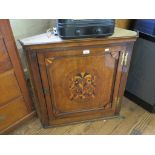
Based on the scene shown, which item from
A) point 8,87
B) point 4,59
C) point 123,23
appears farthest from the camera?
Result: point 123,23

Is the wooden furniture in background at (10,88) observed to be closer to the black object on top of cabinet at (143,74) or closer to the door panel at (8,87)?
the door panel at (8,87)

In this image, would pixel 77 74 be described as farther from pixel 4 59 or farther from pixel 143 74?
pixel 143 74

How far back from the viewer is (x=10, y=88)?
1.20 m

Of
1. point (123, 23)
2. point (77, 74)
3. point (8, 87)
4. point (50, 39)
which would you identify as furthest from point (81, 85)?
point (123, 23)

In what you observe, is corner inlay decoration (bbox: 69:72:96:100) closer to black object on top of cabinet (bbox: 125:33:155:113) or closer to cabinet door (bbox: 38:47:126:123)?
cabinet door (bbox: 38:47:126:123)

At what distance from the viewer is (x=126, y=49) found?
3.70 ft

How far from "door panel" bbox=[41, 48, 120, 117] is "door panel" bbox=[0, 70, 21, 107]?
276mm

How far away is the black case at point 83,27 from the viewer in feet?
3.11

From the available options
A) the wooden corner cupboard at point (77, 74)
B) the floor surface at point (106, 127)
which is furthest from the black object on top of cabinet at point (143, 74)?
the wooden corner cupboard at point (77, 74)

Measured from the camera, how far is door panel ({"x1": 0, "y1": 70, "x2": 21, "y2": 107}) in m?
1.13

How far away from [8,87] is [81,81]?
0.53 metres

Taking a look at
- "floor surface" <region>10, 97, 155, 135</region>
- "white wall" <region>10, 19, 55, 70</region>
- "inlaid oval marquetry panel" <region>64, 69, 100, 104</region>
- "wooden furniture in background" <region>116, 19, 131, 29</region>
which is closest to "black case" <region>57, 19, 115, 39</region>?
"inlaid oval marquetry panel" <region>64, 69, 100, 104</region>
